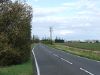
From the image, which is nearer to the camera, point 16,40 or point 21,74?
point 21,74

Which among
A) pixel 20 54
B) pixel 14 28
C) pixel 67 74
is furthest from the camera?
pixel 20 54

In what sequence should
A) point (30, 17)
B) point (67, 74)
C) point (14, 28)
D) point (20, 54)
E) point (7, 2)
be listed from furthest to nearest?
1. point (30, 17)
2. point (20, 54)
3. point (14, 28)
4. point (7, 2)
5. point (67, 74)

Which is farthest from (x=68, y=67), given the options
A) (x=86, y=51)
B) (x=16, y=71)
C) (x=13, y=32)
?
(x=86, y=51)

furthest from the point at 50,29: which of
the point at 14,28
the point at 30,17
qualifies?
the point at 14,28

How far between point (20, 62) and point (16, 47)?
1.50m

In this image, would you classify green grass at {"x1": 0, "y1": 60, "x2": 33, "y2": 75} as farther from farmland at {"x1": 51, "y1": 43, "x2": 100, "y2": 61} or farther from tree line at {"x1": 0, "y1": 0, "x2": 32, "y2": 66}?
farmland at {"x1": 51, "y1": 43, "x2": 100, "y2": 61}

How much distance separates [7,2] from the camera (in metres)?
23.7

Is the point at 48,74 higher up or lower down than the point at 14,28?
lower down

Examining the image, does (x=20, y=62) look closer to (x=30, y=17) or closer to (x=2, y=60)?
(x=2, y=60)

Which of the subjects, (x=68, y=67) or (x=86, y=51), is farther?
(x=86, y=51)

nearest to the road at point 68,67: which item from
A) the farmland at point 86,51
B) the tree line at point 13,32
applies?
the tree line at point 13,32

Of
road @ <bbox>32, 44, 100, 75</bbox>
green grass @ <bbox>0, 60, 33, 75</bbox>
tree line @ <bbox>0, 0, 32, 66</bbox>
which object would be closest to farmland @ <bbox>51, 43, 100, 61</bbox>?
road @ <bbox>32, 44, 100, 75</bbox>

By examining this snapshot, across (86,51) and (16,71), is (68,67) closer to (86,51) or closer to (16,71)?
(16,71)

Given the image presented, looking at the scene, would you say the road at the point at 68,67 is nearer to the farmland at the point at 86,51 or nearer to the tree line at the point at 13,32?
the tree line at the point at 13,32
